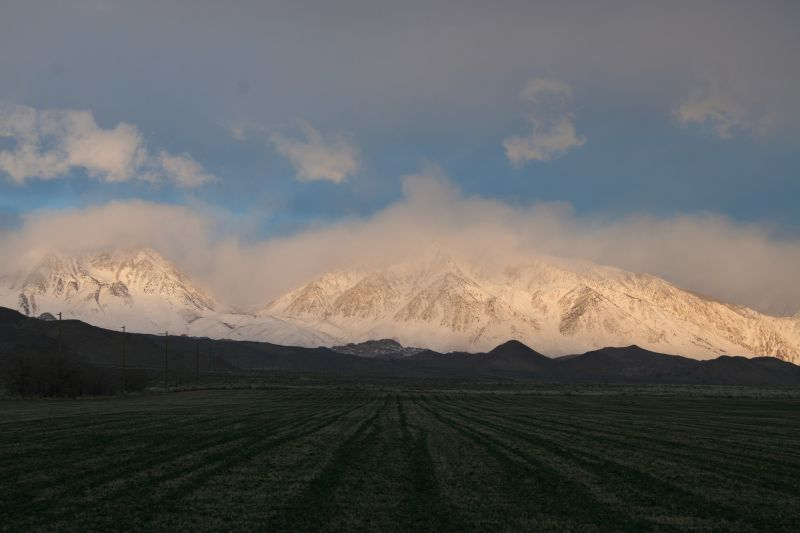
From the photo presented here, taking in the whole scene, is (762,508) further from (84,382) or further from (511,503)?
(84,382)

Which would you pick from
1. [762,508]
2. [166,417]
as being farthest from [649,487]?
[166,417]

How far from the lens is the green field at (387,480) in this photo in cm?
1427

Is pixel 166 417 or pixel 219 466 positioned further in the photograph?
pixel 166 417

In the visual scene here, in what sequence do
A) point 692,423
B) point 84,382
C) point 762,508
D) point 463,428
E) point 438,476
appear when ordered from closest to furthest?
point 762,508 < point 438,476 < point 463,428 < point 692,423 < point 84,382

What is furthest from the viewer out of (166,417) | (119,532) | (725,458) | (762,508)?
(166,417)

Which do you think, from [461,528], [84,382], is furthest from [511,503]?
[84,382]

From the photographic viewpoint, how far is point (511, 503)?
639 inches

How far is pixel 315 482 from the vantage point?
18.6 metres

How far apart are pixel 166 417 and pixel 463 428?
1965 cm

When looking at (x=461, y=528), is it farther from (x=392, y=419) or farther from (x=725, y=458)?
(x=392, y=419)

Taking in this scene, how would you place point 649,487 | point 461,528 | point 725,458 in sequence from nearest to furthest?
point 461,528, point 649,487, point 725,458

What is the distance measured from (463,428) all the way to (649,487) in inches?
Result: 793

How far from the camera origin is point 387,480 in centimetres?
1928

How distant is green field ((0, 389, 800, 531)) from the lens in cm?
1427
